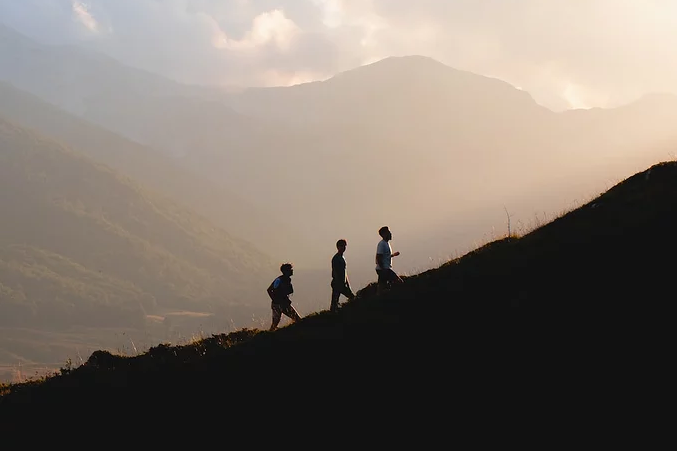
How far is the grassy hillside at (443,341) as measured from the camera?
7430mm

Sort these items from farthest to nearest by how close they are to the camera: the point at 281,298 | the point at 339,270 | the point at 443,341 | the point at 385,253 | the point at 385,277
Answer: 1. the point at 281,298
2. the point at 339,270
3. the point at 385,277
4. the point at 385,253
5. the point at 443,341

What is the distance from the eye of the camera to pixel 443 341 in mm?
8633

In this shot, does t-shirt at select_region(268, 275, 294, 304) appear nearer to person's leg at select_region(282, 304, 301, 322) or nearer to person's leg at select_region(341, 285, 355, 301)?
person's leg at select_region(282, 304, 301, 322)

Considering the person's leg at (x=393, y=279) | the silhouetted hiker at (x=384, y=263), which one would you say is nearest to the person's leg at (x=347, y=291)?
the silhouetted hiker at (x=384, y=263)

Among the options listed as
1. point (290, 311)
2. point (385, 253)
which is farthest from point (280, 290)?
point (385, 253)

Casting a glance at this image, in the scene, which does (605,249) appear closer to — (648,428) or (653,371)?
(653,371)

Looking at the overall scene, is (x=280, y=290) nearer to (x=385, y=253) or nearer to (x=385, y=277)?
(x=385, y=277)

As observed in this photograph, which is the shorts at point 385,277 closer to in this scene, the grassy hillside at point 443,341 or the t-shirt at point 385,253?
the t-shirt at point 385,253

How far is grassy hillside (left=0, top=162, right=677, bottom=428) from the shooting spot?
7430 mm

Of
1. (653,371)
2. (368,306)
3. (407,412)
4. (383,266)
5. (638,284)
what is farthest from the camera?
(383,266)

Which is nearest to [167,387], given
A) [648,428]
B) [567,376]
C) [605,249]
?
[567,376]

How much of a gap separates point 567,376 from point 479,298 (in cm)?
355

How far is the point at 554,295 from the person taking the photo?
8.77 m

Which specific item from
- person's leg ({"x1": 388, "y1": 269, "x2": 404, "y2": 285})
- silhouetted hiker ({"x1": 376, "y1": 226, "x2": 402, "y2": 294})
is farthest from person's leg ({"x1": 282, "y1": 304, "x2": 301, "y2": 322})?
person's leg ({"x1": 388, "y1": 269, "x2": 404, "y2": 285})
